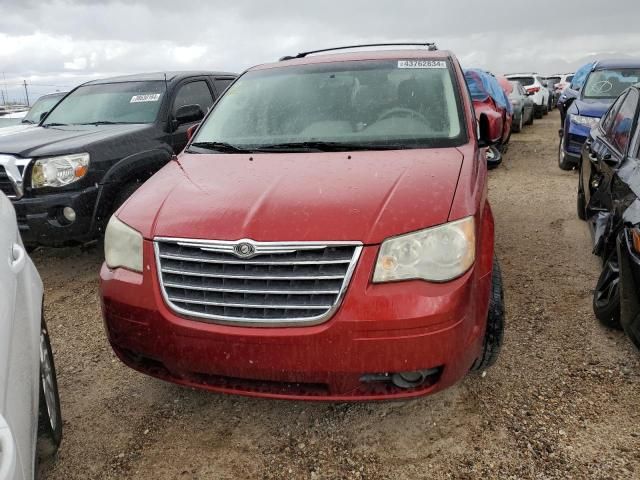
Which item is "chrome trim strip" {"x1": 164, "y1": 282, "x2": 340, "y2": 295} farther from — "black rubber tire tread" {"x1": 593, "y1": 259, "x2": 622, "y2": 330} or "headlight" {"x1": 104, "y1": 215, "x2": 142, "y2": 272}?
"black rubber tire tread" {"x1": 593, "y1": 259, "x2": 622, "y2": 330}

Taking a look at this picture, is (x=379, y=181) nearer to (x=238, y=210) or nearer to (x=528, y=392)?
(x=238, y=210)

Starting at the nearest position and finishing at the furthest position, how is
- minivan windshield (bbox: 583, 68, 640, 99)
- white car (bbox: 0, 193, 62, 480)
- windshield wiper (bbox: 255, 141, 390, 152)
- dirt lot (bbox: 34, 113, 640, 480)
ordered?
white car (bbox: 0, 193, 62, 480), dirt lot (bbox: 34, 113, 640, 480), windshield wiper (bbox: 255, 141, 390, 152), minivan windshield (bbox: 583, 68, 640, 99)

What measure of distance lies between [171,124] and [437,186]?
3.52 m

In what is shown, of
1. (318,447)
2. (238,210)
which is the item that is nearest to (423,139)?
(238,210)

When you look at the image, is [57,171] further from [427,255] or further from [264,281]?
[427,255]

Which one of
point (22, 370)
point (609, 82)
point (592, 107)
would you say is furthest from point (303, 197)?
point (609, 82)

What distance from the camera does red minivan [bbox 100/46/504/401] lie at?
1.98 metres

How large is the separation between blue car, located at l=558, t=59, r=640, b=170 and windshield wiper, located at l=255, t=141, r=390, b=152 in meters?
4.94

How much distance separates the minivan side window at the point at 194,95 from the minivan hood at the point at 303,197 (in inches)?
112

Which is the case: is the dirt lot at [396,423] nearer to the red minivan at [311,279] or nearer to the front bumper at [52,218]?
the red minivan at [311,279]

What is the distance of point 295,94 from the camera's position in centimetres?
332

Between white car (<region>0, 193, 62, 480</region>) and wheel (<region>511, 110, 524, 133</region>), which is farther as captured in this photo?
wheel (<region>511, 110, 524, 133</region>)

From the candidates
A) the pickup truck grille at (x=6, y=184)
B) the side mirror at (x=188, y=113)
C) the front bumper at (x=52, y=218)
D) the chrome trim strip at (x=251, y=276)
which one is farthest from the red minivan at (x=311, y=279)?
the side mirror at (x=188, y=113)

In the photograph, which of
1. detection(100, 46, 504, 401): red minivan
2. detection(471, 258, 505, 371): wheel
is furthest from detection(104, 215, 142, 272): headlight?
detection(471, 258, 505, 371): wheel
